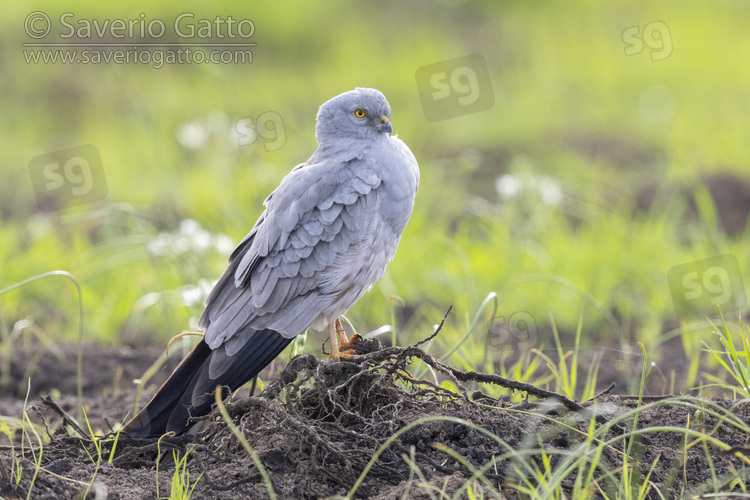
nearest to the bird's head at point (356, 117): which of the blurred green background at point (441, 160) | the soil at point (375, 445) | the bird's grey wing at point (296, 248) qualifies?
the bird's grey wing at point (296, 248)

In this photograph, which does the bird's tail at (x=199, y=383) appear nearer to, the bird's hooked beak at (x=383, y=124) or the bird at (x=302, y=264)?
the bird at (x=302, y=264)

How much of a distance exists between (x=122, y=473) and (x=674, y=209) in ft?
15.8

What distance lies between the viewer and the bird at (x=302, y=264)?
303cm

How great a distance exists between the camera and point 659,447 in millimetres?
2672

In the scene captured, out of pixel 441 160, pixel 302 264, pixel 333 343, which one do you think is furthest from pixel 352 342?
pixel 441 160

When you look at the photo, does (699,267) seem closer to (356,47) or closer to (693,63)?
(693,63)

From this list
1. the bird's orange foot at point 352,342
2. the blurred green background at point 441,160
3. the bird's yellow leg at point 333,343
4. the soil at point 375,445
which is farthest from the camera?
the blurred green background at point 441,160

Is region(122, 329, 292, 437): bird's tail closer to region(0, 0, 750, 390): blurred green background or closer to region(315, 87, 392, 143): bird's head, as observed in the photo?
region(0, 0, 750, 390): blurred green background

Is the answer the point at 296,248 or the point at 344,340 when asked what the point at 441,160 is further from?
the point at 296,248

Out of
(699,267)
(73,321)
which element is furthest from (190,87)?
(699,267)

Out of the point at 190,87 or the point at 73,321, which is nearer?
the point at 73,321

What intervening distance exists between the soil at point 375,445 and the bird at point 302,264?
193 mm

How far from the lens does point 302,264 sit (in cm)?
322

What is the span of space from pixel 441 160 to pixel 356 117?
12.2ft
